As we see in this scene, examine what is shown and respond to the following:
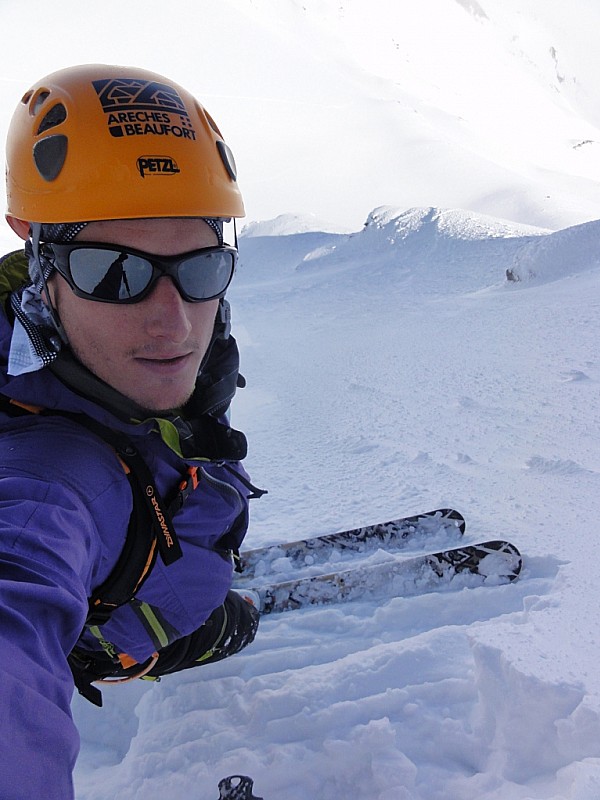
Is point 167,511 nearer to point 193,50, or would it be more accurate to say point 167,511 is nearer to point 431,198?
point 431,198

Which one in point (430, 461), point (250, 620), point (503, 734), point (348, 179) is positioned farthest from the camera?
point (348, 179)

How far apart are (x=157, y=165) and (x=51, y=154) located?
0.26 m

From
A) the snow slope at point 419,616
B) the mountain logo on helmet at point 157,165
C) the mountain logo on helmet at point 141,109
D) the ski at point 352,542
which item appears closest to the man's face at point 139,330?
the mountain logo on helmet at point 157,165

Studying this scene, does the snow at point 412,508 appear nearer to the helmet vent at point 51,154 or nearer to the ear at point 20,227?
the ear at point 20,227

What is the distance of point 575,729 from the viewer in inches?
63.4

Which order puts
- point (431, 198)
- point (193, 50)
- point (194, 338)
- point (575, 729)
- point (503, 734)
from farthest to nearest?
1. point (193, 50)
2. point (431, 198)
3. point (503, 734)
4. point (575, 729)
5. point (194, 338)

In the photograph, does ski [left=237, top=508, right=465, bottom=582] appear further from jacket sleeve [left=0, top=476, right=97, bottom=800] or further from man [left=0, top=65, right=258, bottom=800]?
jacket sleeve [left=0, top=476, right=97, bottom=800]

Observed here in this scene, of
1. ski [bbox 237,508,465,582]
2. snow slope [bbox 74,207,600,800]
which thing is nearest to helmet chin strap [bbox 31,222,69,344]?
snow slope [bbox 74,207,600,800]

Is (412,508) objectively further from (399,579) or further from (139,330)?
(139,330)

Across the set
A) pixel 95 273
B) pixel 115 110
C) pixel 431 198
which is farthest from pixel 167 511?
pixel 431 198

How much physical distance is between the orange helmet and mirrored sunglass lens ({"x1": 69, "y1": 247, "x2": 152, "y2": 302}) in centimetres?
12

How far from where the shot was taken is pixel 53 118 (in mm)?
1515

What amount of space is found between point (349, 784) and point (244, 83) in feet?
152

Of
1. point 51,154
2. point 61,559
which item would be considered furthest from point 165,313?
point 61,559
